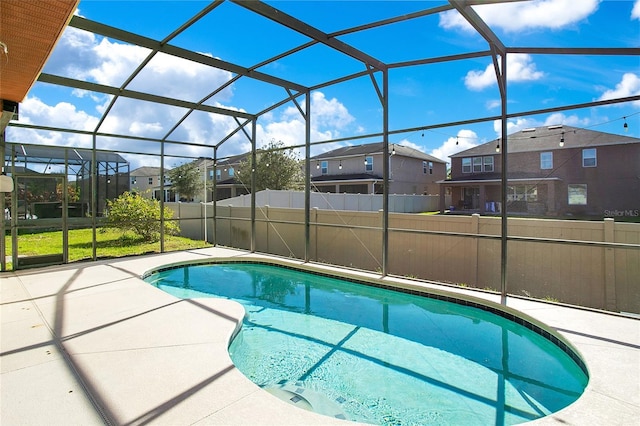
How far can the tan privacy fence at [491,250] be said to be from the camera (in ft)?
16.9

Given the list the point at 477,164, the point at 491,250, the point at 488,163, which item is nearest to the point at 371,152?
the point at 477,164

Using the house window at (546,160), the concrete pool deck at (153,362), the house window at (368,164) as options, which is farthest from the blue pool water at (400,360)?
the house window at (368,164)

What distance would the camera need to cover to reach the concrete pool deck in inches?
92.0

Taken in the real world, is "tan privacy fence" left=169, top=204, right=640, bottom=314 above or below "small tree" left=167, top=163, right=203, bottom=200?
below

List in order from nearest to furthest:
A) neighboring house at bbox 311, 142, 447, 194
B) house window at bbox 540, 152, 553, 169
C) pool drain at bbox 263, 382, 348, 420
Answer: pool drain at bbox 263, 382, 348, 420 → house window at bbox 540, 152, 553, 169 → neighboring house at bbox 311, 142, 447, 194

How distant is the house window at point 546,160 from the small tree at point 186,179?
17.6m

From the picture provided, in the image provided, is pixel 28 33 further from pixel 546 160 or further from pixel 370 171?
pixel 370 171

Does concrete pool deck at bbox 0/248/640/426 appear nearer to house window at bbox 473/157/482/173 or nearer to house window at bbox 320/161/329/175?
house window at bbox 473/157/482/173

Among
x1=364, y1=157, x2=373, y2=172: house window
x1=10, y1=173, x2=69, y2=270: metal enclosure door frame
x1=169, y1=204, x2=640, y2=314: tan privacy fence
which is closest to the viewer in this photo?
x1=169, y1=204, x2=640, y2=314: tan privacy fence

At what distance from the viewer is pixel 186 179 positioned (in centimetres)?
2056

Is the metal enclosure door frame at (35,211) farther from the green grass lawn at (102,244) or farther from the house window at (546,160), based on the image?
Result: the house window at (546,160)

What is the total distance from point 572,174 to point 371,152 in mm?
9733

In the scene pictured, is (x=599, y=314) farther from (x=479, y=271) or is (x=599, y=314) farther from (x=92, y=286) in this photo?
(x=92, y=286)

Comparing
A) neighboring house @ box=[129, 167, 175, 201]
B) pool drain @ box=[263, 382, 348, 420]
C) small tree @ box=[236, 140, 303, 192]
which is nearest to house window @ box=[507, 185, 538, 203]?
pool drain @ box=[263, 382, 348, 420]
